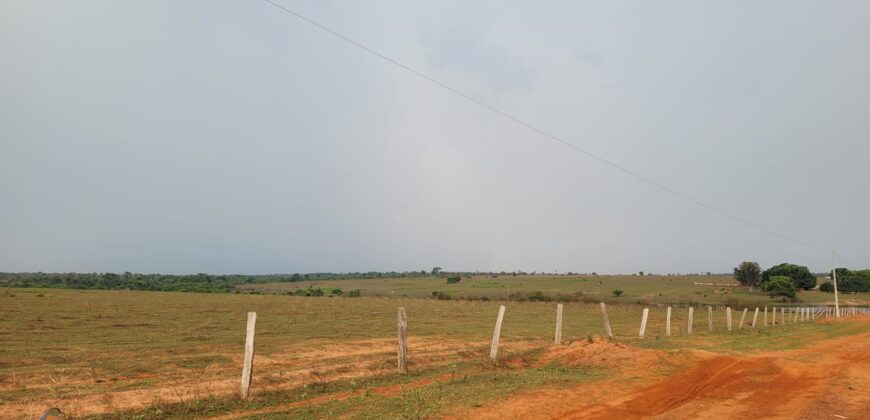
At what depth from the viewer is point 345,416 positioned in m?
9.64

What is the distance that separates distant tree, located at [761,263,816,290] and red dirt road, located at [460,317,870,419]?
112 metres

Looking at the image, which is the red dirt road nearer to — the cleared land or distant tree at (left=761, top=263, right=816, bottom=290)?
A: the cleared land

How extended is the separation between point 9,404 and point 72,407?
1739mm

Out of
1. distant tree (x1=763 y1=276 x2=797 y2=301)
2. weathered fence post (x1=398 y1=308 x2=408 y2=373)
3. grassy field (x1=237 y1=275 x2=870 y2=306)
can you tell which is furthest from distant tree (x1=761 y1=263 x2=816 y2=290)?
weathered fence post (x1=398 y1=308 x2=408 y2=373)

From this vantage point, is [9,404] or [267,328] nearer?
[9,404]

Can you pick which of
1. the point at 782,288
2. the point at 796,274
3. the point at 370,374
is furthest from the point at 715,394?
the point at 796,274

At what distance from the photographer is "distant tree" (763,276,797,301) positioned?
9094 cm

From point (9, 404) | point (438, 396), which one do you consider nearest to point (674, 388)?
point (438, 396)

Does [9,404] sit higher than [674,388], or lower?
lower

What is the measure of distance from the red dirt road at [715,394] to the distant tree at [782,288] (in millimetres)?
91194

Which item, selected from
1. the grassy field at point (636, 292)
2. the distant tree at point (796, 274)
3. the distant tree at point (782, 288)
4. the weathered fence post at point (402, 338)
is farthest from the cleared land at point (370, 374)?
the distant tree at point (796, 274)

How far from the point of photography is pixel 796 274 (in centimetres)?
10731

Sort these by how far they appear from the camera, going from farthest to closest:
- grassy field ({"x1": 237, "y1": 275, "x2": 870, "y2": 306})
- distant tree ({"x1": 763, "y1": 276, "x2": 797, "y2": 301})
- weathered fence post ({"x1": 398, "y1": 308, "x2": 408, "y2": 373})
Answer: distant tree ({"x1": 763, "y1": 276, "x2": 797, "y2": 301}), grassy field ({"x1": 237, "y1": 275, "x2": 870, "y2": 306}), weathered fence post ({"x1": 398, "y1": 308, "x2": 408, "y2": 373})

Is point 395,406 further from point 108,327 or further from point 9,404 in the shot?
point 108,327
